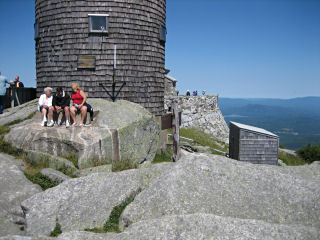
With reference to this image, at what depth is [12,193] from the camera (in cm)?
625

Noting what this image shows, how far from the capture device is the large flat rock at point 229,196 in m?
5.09

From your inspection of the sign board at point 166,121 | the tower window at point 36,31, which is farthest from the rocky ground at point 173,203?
the tower window at point 36,31

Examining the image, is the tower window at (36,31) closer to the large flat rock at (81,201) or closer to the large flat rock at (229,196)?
the large flat rock at (81,201)

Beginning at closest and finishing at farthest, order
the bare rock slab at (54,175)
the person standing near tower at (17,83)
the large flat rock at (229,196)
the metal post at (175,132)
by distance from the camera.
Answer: the large flat rock at (229,196)
the bare rock slab at (54,175)
the metal post at (175,132)
the person standing near tower at (17,83)

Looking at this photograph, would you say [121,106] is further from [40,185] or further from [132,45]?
[40,185]

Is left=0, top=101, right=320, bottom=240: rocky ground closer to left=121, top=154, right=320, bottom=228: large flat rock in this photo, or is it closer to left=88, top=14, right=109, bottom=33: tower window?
left=121, top=154, right=320, bottom=228: large flat rock

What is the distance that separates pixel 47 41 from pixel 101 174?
873 cm

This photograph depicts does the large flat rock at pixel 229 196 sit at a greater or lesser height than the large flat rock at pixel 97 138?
lesser

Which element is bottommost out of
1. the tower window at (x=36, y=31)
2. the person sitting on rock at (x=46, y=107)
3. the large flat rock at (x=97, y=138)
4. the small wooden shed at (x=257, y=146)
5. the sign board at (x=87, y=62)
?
the small wooden shed at (x=257, y=146)

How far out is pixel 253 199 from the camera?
5398 millimetres

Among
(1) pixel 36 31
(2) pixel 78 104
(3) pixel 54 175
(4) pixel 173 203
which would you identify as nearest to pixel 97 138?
(2) pixel 78 104

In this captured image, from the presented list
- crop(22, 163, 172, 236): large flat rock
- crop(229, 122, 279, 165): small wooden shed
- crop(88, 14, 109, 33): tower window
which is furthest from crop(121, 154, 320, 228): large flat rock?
crop(229, 122, 279, 165): small wooden shed

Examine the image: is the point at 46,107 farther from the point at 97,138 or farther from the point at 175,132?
the point at 175,132

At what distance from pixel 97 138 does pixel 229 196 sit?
15.4 feet
